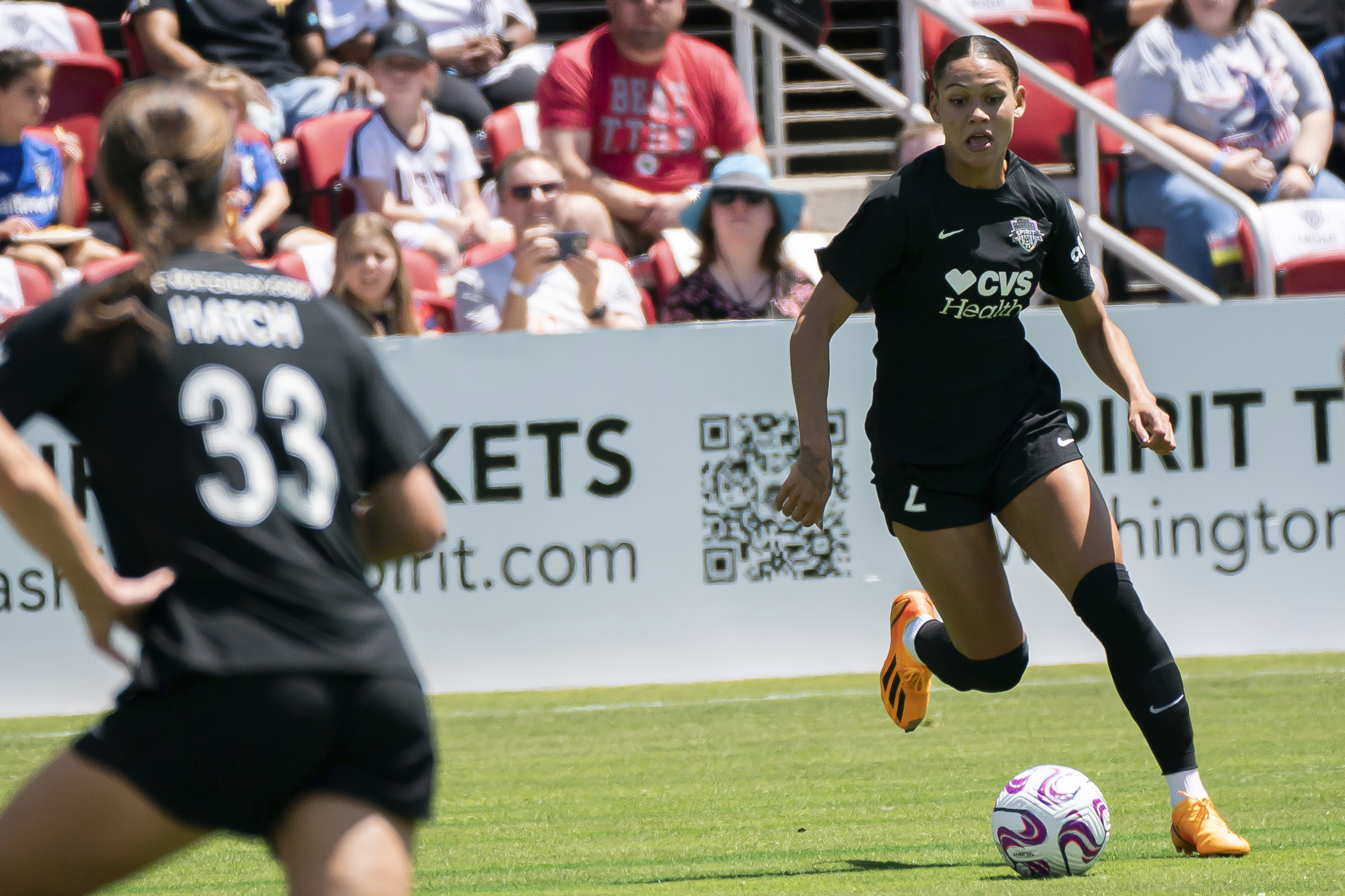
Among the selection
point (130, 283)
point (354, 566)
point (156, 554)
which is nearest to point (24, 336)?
point (130, 283)

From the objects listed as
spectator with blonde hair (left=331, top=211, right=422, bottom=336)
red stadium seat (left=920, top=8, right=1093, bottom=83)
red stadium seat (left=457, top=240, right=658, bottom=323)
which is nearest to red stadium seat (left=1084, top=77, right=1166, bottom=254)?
red stadium seat (left=920, top=8, right=1093, bottom=83)

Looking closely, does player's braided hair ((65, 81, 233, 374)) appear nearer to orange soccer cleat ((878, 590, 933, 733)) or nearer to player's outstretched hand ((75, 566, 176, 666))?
player's outstretched hand ((75, 566, 176, 666))

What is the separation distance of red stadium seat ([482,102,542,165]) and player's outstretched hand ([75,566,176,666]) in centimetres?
845

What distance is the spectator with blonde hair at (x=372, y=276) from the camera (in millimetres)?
8391

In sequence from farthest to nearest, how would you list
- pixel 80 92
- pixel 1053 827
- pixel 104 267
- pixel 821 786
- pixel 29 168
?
pixel 80 92 < pixel 29 168 < pixel 104 267 < pixel 821 786 < pixel 1053 827

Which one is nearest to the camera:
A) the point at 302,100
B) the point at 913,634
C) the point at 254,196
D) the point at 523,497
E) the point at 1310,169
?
the point at 913,634

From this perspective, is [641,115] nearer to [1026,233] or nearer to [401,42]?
[401,42]

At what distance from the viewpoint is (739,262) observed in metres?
9.05

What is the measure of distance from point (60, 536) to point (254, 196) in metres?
7.77

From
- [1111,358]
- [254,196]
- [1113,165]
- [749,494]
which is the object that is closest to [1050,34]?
[1113,165]

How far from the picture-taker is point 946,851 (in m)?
5.14

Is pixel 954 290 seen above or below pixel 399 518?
below

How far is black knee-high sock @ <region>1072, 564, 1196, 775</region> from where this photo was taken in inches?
192

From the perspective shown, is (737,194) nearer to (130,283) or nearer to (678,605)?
(678,605)
